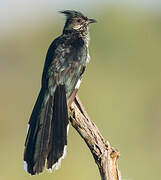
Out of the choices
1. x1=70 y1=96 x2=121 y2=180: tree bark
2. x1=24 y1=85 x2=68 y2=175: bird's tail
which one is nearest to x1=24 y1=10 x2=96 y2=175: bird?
x1=24 y1=85 x2=68 y2=175: bird's tail

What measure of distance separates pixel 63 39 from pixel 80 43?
21 cm

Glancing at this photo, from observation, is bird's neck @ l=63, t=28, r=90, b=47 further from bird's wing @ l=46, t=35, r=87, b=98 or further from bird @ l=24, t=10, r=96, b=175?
bird's wing @ l=46, t=35, r=87, b=98

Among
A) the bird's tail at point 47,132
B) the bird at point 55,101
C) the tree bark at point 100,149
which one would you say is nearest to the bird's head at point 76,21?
the bird at point 55,101

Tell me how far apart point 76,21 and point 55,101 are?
1.72 meters

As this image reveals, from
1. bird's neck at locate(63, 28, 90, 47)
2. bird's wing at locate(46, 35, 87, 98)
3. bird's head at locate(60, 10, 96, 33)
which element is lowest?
bird's wing at locate(46, 35, 87, 98)

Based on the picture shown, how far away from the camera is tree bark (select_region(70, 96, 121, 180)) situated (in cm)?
786

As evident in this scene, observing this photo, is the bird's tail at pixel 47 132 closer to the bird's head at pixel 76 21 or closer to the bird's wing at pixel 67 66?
the bird's wing at pixel 67 66

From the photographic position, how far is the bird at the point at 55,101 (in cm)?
811

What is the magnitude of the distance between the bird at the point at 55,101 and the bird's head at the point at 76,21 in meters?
0.01

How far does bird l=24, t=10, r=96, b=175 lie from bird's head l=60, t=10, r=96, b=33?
0.05ft

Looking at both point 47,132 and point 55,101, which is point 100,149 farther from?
point 55,101

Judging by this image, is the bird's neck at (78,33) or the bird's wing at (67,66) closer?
the bird's wing at (67,66)

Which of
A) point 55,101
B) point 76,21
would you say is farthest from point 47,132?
point 76,21

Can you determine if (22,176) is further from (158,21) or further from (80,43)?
(158,21)
